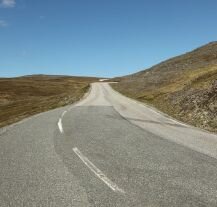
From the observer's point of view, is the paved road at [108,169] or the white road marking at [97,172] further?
the white road marking at [97,172]

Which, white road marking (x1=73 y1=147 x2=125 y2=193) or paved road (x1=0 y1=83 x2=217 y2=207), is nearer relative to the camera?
paved road (x1=0 y1=83 x2=217 y2=207)

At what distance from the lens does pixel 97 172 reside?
9.27 meters

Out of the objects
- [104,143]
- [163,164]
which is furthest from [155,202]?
[104,143]

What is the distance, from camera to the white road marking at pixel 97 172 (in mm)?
7930

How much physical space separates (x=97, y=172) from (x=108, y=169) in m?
0.40

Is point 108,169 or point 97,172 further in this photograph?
point 108,169

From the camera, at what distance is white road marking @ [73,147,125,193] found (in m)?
7.93

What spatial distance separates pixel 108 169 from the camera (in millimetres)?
9562

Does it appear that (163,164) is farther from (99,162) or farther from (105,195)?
(105,195)

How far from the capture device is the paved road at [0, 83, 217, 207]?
23.8ft

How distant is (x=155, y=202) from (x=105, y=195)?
1.02 metres

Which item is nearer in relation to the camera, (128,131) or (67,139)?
(67,139)

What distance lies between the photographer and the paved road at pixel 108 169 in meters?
7.24

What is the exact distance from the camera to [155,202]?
693 cm
